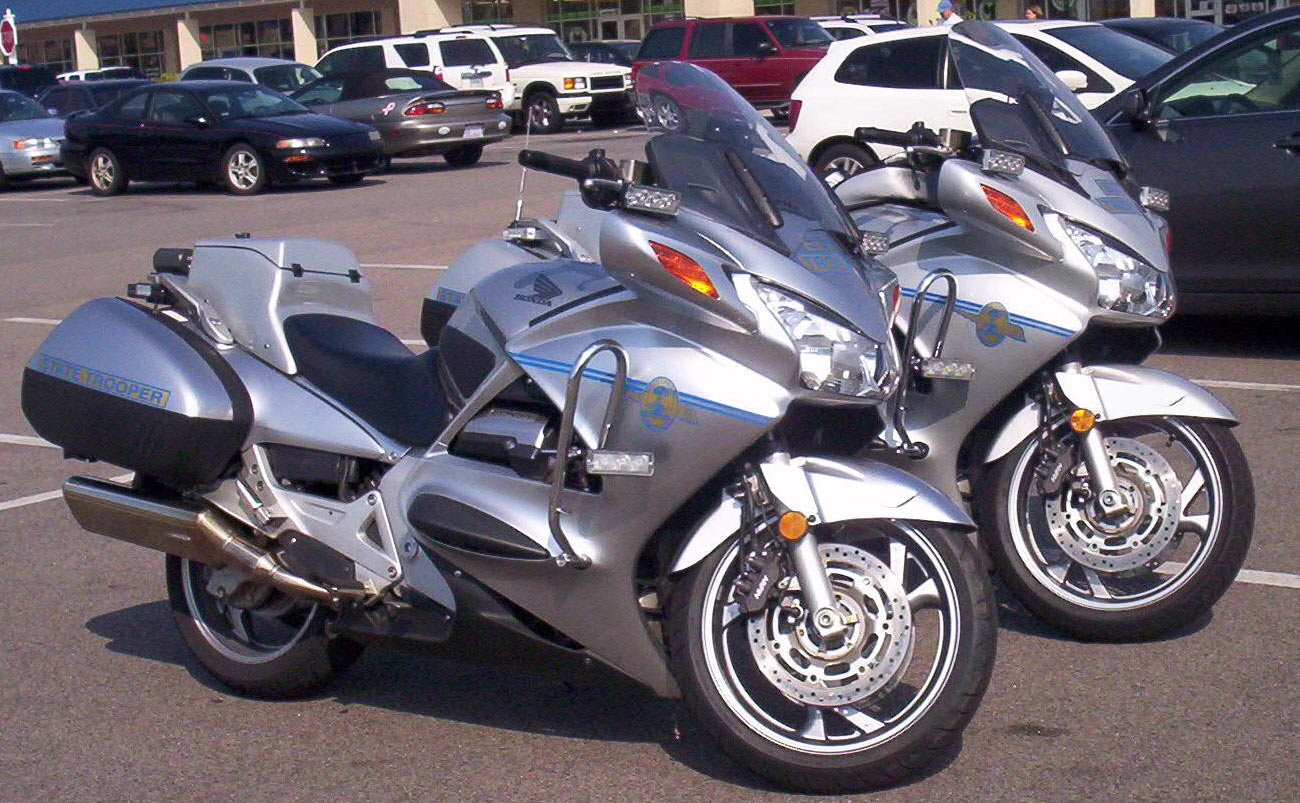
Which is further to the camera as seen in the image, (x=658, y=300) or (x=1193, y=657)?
(x=1193, y=657)

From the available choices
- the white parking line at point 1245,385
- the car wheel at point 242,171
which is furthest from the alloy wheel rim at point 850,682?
the car wheel at point 242,171

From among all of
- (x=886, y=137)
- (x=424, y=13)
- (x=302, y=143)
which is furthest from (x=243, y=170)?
(x=424, y=13)

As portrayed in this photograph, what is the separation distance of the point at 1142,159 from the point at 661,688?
5.96 m

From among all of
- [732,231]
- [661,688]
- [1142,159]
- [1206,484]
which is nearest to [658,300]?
[732,231]

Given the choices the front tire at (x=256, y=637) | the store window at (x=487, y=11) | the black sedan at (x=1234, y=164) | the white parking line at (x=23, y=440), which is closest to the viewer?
the front tire at (x=256, y=637)

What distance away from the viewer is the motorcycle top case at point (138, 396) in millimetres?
4555

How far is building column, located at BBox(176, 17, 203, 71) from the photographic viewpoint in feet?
190

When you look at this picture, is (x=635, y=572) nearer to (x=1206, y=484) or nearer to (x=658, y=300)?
(x=658, y=300)

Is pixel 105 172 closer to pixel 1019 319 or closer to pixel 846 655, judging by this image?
pixel 1019 319

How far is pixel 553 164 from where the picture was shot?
4.00 meters

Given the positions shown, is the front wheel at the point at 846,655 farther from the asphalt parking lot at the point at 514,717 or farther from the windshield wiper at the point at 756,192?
the windshield wiper at the point at 756,192

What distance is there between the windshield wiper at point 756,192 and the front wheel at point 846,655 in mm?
744

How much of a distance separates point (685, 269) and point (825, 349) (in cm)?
37

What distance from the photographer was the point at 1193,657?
4879 mm
